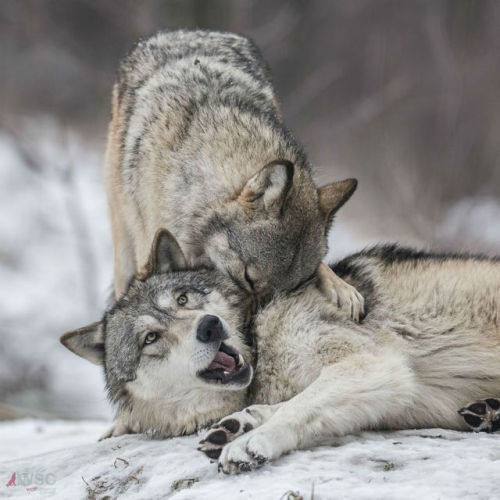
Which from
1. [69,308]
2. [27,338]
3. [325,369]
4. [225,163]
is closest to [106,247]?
[69,308]

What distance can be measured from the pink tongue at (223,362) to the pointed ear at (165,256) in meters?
0.60

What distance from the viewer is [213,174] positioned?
3.70 meters

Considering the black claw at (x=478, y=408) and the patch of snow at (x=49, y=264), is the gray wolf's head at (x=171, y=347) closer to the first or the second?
the black claw at (x=478, y=408)

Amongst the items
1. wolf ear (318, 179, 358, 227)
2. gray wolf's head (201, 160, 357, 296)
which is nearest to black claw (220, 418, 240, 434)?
gray wolf's head (201, 160, 357, 296)

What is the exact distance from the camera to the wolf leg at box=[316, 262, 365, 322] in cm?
288

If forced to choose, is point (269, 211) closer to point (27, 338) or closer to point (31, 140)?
point (27, 338)

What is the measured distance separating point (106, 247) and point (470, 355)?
767cm

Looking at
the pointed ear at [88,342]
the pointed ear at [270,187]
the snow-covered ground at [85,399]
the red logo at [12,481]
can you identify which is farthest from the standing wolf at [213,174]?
the red logo at [12,481]

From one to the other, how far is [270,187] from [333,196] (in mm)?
463

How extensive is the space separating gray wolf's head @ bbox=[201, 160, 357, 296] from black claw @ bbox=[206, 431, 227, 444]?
938 mm

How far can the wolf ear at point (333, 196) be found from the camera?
11.9 feet

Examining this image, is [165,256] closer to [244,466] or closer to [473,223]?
[244,466]

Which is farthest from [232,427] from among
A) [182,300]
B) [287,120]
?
[287,120]

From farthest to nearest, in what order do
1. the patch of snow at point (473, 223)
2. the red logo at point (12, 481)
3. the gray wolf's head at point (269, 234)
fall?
the patch of snow at point (473, 223), the gray wolf's head at point (269, 234), the red logo at point (12, 481)
